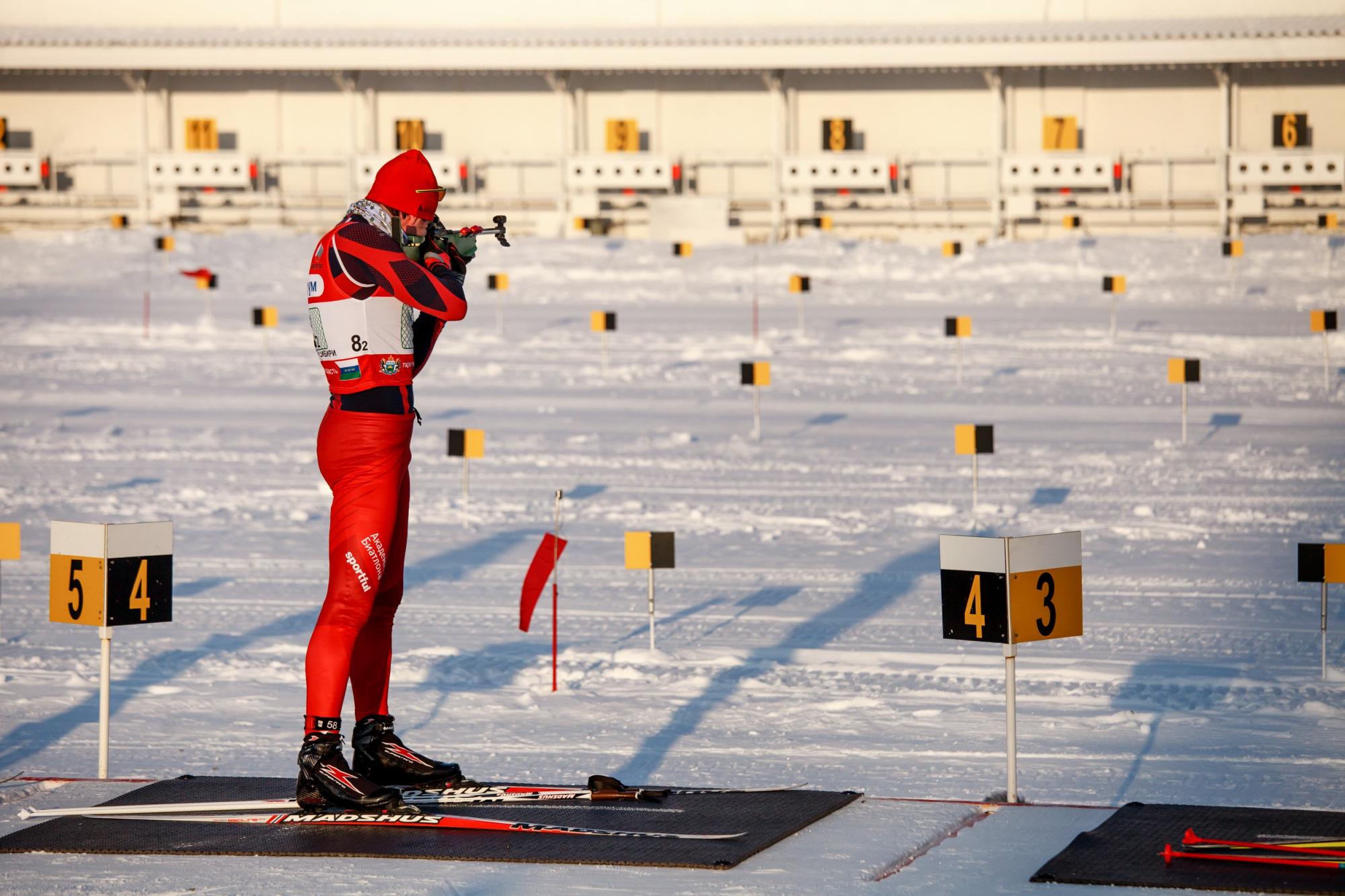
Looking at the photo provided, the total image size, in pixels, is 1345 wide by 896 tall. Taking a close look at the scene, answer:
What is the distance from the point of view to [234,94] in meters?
35.2

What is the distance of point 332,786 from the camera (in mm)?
5746

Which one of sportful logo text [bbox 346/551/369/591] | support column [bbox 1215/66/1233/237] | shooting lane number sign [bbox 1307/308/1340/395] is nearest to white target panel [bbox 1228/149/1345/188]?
support column [bbox 1215/66/1233/237]

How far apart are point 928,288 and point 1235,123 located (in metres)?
10.9

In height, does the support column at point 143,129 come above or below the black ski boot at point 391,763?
above

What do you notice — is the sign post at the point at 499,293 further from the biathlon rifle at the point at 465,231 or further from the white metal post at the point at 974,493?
the biathlon rifle at the point at 465,231

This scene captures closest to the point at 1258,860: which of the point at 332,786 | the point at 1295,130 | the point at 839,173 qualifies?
the point at 332,786

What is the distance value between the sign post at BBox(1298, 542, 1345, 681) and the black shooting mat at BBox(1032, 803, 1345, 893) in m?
2.60

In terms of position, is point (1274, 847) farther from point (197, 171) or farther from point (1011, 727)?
point (197, 171)

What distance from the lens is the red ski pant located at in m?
5.80

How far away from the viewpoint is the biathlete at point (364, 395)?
5754 millimetres

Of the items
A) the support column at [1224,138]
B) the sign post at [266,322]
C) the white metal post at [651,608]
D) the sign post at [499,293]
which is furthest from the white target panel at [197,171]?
the white metal post at [651,608]

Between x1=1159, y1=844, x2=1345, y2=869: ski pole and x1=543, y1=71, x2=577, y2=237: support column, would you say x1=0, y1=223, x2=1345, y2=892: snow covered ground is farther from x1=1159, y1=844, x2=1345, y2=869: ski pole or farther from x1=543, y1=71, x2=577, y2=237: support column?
x1=543, y1=71, x2=577, y2=237: support column

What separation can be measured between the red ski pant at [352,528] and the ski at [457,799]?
39 cm

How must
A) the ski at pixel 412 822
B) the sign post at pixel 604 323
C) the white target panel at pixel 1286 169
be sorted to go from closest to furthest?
the ski at pixel 412 822 → the sign post at pixel 604 323 → the white target panel at pixel 1286 169
